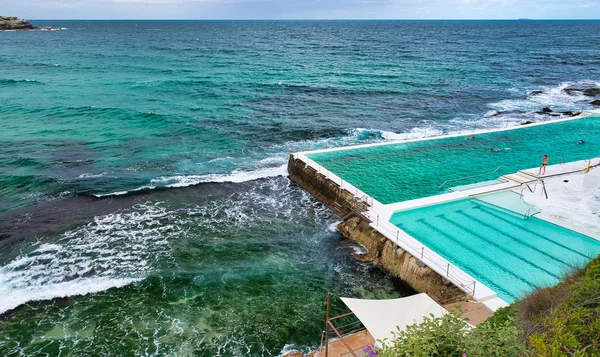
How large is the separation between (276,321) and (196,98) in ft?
125

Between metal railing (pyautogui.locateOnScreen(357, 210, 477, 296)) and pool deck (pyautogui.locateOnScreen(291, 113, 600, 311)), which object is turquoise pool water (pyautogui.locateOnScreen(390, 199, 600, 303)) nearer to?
pool deck (pyautogui.locateOnScreen(291, 113, 600, 311))

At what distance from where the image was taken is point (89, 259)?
1717cm

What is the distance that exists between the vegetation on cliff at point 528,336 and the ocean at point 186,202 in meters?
6.37

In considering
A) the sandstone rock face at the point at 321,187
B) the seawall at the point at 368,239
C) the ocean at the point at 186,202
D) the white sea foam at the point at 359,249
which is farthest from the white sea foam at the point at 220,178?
the white sea foam at the point at 359,249

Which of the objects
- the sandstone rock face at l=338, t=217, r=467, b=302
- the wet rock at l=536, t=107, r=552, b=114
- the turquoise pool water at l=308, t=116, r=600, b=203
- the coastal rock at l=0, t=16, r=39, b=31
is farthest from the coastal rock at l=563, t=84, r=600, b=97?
the coastal rock at l=0, t=16, r=39, b=31

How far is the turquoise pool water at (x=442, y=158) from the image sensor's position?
2181cm

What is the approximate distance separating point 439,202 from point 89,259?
16.7 meters

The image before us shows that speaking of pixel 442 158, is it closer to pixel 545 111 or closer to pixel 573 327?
pixel 573 327

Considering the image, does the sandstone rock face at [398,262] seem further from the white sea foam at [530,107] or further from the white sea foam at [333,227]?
the white sea foam at [530,107]

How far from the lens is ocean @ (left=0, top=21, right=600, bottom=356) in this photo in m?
13.8

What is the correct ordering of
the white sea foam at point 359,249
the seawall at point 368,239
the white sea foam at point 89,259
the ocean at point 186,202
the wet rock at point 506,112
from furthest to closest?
1. the wet rock at point 506,112
2. the white sea foam at point 359,249
3. the white sea foam at point 89,259
4. the seawall at point 368,239
5. the ocean at point 186,202

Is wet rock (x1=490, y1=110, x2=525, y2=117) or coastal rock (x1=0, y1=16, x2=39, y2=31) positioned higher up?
coastal rock (x1=0, y1=16, x2=39, y2=31)

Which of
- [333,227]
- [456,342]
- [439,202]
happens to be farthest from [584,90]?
[456,342]

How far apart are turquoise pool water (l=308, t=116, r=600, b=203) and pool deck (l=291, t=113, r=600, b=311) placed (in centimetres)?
86
